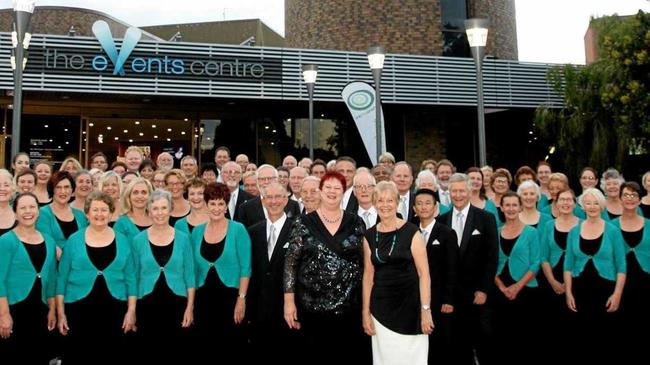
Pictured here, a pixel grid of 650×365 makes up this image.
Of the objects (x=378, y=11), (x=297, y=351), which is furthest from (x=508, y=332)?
(x=378, y=11)

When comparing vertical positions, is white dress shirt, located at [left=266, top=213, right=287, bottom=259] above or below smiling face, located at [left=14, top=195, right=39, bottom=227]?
below

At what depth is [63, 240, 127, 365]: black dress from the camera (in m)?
5.00

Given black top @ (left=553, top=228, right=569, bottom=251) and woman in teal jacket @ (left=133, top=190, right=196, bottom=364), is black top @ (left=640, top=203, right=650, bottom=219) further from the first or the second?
woman in teal jacket @ (left=133, top=190, right=196, bottom=364)

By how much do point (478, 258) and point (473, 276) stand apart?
18 centimetres

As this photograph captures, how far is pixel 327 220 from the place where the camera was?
473 centimetres

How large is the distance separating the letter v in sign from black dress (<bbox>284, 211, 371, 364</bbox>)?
469 inches

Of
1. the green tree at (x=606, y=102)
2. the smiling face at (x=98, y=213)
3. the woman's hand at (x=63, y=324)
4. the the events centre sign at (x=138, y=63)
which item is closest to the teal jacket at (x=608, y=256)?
the smiling face at (x=98, y=213)

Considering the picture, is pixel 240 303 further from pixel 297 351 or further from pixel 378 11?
pixel 378 11

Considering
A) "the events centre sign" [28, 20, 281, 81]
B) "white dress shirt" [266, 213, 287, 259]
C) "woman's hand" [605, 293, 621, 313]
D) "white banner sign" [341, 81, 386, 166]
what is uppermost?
"the events centre sign" [28, 20, 281, 81]

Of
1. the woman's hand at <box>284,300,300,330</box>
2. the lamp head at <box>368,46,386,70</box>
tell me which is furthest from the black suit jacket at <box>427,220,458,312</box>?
the lamp head at <box>368,46,386,70</box>

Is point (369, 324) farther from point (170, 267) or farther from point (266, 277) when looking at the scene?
point (170, 267)

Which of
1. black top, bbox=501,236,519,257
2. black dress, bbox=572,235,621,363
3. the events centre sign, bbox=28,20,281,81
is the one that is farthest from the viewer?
the events centre sign, bbox=28,20,281,81

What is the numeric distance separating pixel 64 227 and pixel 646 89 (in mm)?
12474

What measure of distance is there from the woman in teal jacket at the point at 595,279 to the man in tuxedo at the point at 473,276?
965mm
